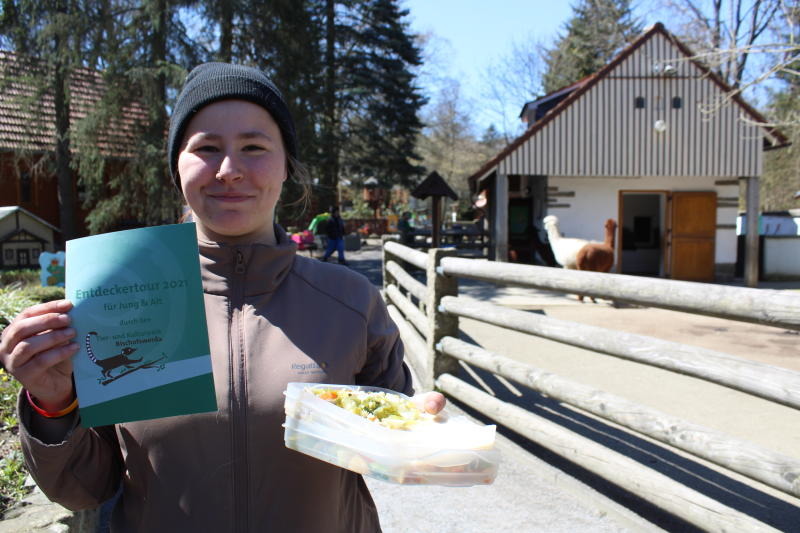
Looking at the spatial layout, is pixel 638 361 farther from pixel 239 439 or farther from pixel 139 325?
pixel 139 325

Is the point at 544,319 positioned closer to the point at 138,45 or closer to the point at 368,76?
the point at 138,45

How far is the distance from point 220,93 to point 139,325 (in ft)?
1.96

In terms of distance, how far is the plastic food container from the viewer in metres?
1.21

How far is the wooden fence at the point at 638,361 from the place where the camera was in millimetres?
2490

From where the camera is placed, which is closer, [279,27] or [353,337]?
[353,337]

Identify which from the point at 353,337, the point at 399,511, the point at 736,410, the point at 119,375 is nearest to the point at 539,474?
the point at 399,511

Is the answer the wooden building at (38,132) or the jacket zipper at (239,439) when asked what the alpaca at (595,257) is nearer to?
the jacket zipper at (239,439)

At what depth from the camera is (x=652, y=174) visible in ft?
50.8

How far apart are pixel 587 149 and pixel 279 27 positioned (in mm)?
8591

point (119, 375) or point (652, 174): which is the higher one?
point (652, 174)

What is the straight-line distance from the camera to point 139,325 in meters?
1.19

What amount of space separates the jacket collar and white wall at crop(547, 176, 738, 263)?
15175 mm

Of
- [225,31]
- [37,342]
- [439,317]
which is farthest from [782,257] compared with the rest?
[37,342]

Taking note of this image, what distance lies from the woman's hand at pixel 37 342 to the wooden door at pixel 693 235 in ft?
55.8
